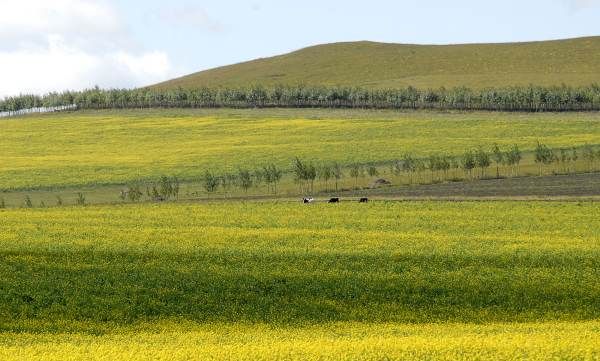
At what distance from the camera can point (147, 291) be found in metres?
49.2

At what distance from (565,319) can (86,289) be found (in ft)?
65.6

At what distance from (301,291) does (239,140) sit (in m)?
115

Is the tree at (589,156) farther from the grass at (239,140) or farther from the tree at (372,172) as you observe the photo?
the tree at (372,172)

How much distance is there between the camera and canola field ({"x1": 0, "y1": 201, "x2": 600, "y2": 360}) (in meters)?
36.2

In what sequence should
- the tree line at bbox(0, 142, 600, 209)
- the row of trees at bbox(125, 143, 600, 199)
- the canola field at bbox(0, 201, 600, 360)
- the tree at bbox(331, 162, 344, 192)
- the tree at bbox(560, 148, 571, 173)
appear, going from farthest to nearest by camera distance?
the tree at bbox(331, 162, 344, 192) → the tree at bbox(560, 148, 571, 173) → the row of trees at bbox(125, 143, 600, 199) → the tree line at bbox(0, 142, 600, 209) → the canola field at bbox(0, 201, 600, 360)

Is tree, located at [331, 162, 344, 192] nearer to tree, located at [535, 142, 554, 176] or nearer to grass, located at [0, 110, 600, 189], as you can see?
grass, located at [0, 110, 600, 189]

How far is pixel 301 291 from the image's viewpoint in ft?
161

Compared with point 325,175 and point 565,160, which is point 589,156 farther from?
point 325,175

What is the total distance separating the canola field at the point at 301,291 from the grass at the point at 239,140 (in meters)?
64.0

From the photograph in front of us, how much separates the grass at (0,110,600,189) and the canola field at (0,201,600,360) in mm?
63981

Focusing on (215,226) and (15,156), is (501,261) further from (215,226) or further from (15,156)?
(15,156)

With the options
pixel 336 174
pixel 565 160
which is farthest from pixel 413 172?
pixel 565 160

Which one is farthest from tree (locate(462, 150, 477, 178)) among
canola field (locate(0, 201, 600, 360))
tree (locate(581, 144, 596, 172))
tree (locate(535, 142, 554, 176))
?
canola field (locate(0, 201, 600, 360))

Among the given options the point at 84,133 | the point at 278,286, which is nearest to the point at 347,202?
the point at 278,286
